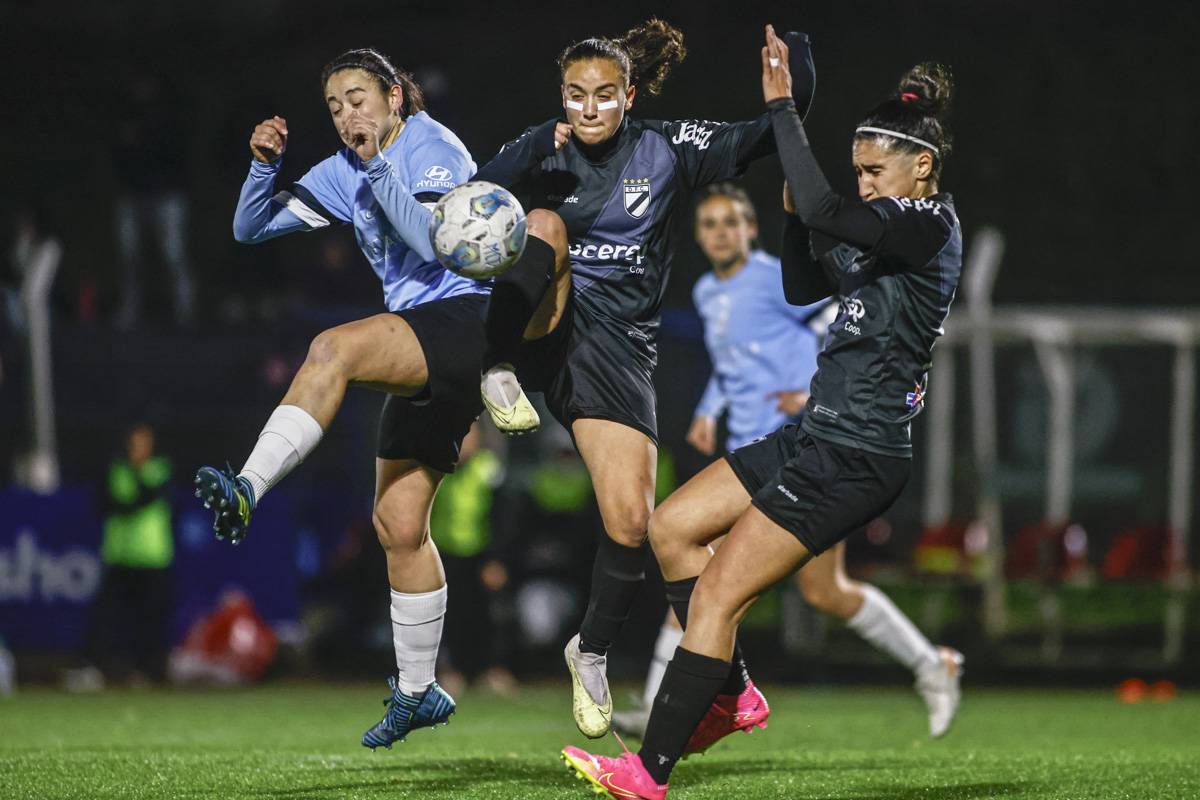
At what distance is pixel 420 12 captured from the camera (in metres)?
20.1

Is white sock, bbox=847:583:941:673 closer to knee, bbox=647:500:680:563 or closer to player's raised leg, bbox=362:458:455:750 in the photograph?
player's raised leg, bbox=362:458:455:750

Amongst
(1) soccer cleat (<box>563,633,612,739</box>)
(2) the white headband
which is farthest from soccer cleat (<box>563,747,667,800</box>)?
(2) the white headband

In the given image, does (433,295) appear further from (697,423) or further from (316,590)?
(316,590)

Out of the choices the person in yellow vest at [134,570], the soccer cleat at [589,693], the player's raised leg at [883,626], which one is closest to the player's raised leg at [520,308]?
the soccer cleat at [589,693]

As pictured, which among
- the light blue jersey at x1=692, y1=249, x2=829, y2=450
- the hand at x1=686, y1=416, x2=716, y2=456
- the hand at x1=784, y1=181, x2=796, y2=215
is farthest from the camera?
the hand at x1=686, y1=416, x2=716, y2=456

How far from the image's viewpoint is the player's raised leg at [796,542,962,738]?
770 cm

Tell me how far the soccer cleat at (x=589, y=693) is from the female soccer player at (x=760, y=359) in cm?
213

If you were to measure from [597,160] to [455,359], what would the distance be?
0.93 metres

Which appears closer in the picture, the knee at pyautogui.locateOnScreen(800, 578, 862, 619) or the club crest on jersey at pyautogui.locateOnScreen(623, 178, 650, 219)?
the club crest on jersey at pyautogui.locateOnScreen(623, 178, 650, 219)

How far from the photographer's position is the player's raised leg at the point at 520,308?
17.3 ft

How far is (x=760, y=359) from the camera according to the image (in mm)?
8188

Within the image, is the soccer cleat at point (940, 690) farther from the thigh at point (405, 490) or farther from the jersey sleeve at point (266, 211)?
the jersey sleeve at point (266, 211)

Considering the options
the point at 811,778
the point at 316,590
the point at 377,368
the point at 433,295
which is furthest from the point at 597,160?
the point at 316,590

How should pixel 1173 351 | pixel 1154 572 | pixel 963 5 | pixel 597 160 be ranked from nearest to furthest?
1. pixel 597 160
2. pixel 1154 572
3. pixel 1173 351
4. pixel 963 5
